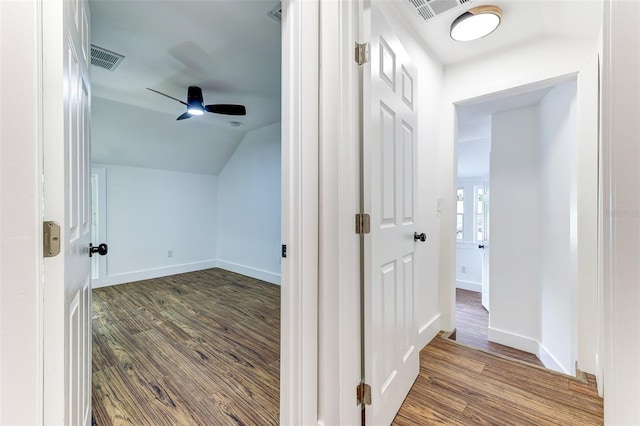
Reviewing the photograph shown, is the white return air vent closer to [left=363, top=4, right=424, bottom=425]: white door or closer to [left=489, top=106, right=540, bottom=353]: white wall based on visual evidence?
[left=363, top=4, right=424, bottom=425]: white door

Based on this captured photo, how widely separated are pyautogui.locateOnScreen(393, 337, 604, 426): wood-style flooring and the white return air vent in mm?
2370

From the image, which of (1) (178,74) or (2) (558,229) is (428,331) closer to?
(2) (558,229)

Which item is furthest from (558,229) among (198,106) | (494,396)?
(198,106)

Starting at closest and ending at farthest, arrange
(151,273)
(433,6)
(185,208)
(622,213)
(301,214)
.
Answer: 1. (622,213)
2. (301,214)
3. (433,6)
4. (151,273)
5. (185,208)

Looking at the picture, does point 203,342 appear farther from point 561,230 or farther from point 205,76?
point 561,230

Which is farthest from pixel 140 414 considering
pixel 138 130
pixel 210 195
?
pixel 210 195

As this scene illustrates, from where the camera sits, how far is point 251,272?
456 centimetres

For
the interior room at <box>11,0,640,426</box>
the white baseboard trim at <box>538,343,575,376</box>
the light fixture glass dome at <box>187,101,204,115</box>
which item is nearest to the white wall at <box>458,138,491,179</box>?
the interior room at <box>11,0,640,426</box>

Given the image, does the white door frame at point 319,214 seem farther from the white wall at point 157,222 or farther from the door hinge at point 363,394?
the white wall at point 157,222

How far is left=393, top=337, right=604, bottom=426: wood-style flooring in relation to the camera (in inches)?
A: 56.0

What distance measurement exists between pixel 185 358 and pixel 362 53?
236 centimetres

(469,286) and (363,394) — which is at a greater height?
(363,394)

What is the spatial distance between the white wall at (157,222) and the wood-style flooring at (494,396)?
14.2 feet

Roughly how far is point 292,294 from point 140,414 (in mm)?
1195
